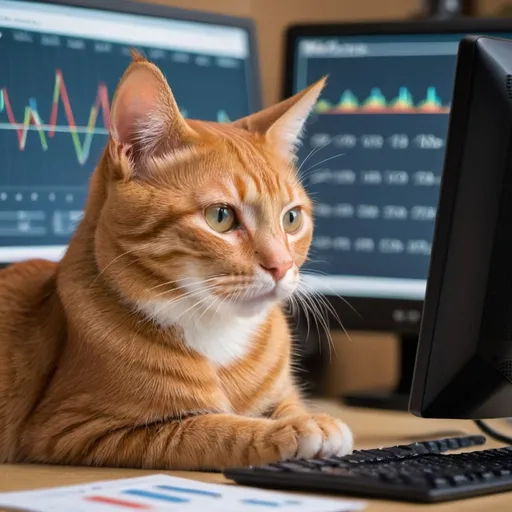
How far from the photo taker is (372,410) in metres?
1.75

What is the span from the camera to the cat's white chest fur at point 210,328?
1.18 m

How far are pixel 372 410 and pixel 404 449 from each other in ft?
2.15

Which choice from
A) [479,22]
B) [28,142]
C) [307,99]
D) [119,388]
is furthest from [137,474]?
[479,22]

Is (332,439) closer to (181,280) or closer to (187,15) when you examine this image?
(181,280)

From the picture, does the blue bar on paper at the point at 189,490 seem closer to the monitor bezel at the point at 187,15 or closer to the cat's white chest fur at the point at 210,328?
the cat's white chest fur at the point at 210,328

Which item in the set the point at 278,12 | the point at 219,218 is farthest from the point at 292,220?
the point at 278,12

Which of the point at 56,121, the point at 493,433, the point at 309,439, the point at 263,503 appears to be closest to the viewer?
the point at 263,503

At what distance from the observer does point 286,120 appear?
1.36m

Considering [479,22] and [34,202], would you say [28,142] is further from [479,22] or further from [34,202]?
[479,22]

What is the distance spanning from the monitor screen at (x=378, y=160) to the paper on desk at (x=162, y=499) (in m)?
0.90

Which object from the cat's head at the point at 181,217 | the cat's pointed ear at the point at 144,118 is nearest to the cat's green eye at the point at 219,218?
the cat's head at the point at 181,217

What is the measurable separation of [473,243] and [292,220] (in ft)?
0.96

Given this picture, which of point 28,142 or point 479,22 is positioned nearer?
point 28,142

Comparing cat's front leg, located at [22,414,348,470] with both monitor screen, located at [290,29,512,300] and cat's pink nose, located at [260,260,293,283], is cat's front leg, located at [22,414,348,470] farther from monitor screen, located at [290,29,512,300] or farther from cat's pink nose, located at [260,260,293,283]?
monitor screen, located at [290,29,512,300]
